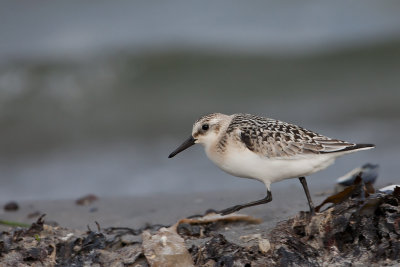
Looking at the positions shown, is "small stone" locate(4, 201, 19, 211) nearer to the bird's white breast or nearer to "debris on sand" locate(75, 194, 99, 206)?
"debris on sand" locate(75, 194, 99, 206)

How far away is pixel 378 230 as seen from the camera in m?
4.33

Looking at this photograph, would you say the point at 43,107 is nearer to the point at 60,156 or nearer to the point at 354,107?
the point at 60,156

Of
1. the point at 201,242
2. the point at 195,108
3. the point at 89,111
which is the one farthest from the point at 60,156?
the point at 201,242

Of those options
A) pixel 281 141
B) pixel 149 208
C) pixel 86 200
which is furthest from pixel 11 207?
pixel 281 141

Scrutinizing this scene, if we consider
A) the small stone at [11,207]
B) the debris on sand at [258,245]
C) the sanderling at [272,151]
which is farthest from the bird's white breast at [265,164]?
the small stone at [11,207]

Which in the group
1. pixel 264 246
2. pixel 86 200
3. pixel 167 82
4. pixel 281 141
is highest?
pixel 167 82

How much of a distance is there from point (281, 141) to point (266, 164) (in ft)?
0.74

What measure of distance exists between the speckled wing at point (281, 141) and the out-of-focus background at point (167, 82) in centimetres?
335

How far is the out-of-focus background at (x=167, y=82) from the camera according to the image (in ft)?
30.9

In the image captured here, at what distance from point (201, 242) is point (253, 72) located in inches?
366

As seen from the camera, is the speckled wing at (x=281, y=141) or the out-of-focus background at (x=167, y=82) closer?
the speckled wing at (x=281, y=141)

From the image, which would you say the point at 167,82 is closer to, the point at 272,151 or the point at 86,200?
the point at 86,200

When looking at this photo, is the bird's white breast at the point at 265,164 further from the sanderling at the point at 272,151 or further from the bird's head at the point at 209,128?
the bird's head at the point at 209,128

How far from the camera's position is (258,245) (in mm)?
4340
